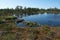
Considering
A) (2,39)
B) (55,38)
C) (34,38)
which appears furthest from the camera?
(55,38)

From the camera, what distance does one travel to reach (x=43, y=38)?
71.7ft

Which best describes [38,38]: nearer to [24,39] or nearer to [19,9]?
[24,39]

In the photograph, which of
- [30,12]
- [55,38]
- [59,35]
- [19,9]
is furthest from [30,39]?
[30,12]

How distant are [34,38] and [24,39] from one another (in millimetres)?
1285

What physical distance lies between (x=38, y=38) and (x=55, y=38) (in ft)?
9.24

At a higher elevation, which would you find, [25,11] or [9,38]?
[9,38]

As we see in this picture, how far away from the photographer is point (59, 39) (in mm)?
24344

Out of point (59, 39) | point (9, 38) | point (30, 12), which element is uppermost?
point (9, 38)

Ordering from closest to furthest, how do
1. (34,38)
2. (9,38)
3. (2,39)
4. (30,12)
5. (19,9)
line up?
(9,38)
(2,39)
(34,38)
(19,9)
(30,12)

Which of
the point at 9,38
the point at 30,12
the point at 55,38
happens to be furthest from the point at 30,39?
the point at 30,12

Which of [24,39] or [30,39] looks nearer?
[30,39]

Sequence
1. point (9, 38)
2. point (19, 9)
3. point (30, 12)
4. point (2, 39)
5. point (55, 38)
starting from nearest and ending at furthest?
1. point (9, 38)
2. point (2, 39)
3. point (55, 38)
4. point (19, 9)
5. point (30, 12)

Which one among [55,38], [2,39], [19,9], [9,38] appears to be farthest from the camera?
[19,9]

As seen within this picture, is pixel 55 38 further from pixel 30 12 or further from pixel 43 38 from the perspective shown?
pixel 30 12
